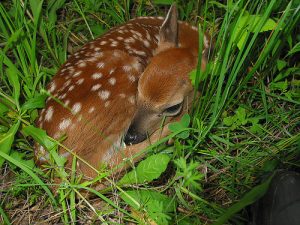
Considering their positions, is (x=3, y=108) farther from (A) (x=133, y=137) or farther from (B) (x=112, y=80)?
(A) (x=133, y=137)

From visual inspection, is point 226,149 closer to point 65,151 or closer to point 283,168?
point 283,168

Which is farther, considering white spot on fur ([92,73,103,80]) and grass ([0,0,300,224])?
white spot on fur ([92,73,103,80])

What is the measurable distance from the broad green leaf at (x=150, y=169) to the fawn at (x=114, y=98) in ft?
0.92

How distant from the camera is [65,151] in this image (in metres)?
2.15

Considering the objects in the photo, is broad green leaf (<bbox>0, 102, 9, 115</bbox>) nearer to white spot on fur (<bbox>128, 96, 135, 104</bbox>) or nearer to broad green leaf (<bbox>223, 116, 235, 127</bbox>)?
white spot on fur (<bbox>128, 96, 135, 104</bbox>)

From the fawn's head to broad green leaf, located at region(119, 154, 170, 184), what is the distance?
484 millimetres

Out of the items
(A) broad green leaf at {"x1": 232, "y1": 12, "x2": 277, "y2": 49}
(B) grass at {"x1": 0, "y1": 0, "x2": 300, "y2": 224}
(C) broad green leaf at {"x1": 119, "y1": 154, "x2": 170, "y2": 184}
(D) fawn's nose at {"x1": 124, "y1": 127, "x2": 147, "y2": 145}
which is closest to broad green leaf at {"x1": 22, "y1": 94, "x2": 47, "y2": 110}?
(B) grass at {"x1": 0, "y1": 0, "x2": 300, "y2": 224}

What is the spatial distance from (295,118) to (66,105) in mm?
1318

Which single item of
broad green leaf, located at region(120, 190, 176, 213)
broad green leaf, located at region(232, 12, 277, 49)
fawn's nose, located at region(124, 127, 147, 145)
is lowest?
fawn's nose, located at region(124, 127, 147, 145)

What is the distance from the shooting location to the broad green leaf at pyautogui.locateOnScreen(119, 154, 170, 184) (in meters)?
1.82

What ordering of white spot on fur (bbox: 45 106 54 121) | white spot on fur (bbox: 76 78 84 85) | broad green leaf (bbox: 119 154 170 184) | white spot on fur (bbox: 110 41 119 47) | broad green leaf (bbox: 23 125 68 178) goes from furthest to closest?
white spot on fur (bbox: 110 41 119 47), white spot on fur (bbox: 76 78 84 85), white spot on fur (bbox: 45 106 54 121), broad green leaf (bbox: 23 125 68 178), broad green leaf (bbox: 119 154 170 184)

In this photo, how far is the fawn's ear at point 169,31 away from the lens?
255 cm

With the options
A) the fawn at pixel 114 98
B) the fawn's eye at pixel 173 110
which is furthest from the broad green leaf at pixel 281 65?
the fawn's eye at pixel 173 110

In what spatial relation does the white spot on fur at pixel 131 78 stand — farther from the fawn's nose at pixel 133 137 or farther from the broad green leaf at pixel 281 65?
the broad green leaf at pixel 281 65
